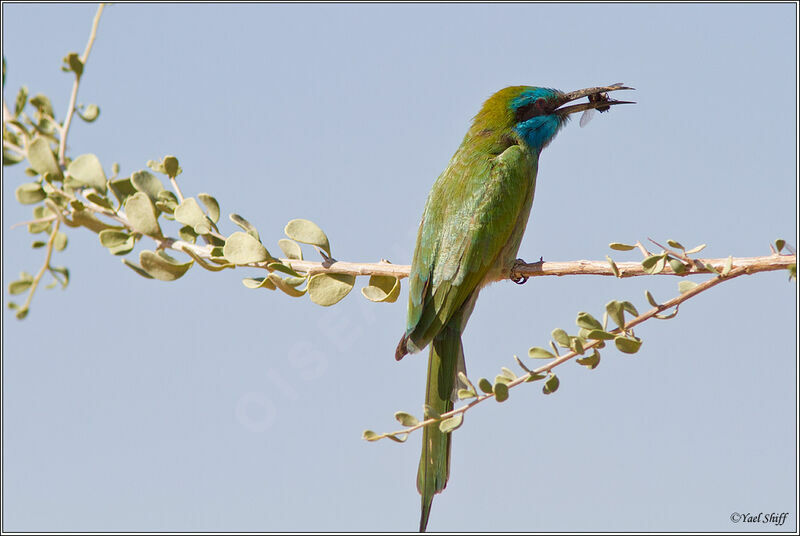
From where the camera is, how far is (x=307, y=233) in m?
1.86

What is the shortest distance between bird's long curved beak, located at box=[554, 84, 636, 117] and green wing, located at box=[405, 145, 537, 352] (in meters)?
0.28

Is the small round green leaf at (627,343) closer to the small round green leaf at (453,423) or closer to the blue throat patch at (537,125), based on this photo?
the small round green leaf at (453,423)

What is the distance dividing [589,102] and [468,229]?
0.82 m

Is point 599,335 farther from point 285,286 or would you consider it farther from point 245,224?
point 245,224

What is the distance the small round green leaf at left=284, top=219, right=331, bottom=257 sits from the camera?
184 centimetres

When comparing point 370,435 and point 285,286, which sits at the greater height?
point 285,286

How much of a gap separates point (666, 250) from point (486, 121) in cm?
163

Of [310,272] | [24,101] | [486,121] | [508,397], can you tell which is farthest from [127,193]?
[486,121]

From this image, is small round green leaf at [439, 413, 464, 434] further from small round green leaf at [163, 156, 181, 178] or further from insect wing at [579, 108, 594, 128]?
insect wing at [579, 108, 594, 128]

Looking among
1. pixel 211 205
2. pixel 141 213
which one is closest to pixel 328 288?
pixel 211 205

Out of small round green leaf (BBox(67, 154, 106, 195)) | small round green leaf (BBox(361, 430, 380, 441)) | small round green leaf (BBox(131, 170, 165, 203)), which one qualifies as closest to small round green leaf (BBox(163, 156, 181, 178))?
small round green leaf (BBox(131, 170, 165, 203))

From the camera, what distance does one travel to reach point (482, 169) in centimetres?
271

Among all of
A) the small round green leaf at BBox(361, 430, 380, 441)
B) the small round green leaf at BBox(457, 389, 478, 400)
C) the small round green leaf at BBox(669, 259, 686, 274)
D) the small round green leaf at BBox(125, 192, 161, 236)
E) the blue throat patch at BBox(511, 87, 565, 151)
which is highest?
the blue throat patch at BBox(511, 87, 565, 151)

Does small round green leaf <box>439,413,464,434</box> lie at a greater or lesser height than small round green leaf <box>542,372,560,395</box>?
lesser
